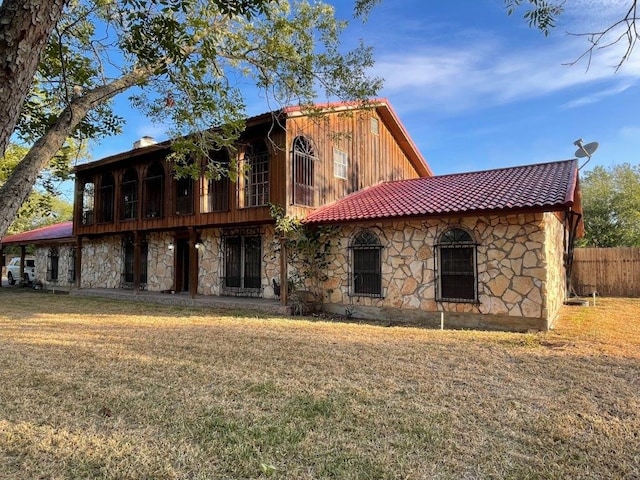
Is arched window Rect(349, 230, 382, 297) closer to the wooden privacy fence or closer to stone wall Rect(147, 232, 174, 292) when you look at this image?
stone wall Rect(147, 232, 174, 292)

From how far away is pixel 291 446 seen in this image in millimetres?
3314

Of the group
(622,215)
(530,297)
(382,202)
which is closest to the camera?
(530,297)

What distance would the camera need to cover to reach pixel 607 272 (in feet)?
55.2

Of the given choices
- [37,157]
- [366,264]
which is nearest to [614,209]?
[366,264]

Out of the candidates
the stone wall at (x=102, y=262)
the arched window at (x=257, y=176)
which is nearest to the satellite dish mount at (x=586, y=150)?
the arched window at (x=257, y=176)

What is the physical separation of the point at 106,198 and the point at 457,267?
15602 mm

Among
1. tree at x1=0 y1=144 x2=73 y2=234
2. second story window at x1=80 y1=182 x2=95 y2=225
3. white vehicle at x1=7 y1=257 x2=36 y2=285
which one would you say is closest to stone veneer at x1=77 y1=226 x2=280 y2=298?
second story window at x1=80 y1=182 x2=95 y2=225

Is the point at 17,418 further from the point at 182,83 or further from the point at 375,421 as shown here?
the point at 182,83

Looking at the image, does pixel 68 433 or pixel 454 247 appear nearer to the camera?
pixel 68 433

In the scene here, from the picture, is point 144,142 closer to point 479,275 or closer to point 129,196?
point 129,196

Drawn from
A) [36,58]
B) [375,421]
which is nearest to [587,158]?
[375,421]

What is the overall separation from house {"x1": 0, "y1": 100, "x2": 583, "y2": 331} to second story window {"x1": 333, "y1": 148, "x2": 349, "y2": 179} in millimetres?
51

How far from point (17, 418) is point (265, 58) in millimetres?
7923

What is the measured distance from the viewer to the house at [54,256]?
69.5 feet
